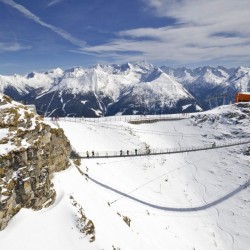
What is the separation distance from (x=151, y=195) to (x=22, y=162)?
32229mm

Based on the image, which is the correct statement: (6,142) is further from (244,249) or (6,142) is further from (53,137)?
(244,249)

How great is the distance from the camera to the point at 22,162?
3372 centimetres

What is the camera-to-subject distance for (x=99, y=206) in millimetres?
41688

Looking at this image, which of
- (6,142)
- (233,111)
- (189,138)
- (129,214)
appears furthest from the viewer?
(233,111)

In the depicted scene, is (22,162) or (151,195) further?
(151,195)

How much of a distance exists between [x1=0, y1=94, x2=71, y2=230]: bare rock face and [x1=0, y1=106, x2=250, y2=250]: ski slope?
118cm

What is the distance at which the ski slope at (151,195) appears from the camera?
3378 centimetres

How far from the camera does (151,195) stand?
6056 centimetres

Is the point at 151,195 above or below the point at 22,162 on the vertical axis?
below

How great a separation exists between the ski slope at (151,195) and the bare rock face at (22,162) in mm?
1181

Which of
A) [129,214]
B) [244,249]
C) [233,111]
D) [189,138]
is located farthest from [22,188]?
[233,111]

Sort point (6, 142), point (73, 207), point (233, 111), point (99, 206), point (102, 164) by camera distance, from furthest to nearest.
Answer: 1. point (233, 111)
2. point (102, 164)
3. point (99, 206)
4. point (73, 207)
5. point (6, 142)

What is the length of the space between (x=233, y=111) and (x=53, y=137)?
7190 centimetres

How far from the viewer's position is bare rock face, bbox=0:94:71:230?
3192 centimetres
